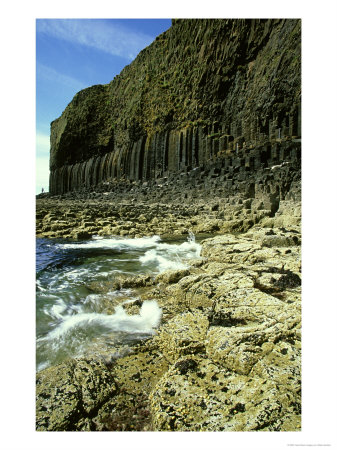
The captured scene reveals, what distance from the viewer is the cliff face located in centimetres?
1380

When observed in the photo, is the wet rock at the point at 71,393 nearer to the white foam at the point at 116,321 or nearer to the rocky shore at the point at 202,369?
the rocky shore at the point at 202,369

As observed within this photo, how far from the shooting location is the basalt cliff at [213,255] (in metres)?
1.47

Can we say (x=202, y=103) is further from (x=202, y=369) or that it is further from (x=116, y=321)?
(x=202, y=369)

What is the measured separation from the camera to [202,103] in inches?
787

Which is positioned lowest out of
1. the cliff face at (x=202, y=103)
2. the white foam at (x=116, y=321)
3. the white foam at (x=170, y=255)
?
the white foam at (x=116, y=321)

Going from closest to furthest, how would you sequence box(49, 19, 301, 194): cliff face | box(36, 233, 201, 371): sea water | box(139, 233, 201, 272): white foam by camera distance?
box(36, 233, 201, 371): sea water
box(139, 233, 201, 272): white foam
box(49, 19, 301, 194): cliff face

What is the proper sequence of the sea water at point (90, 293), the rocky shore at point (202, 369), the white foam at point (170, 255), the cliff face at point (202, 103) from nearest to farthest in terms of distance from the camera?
the rocky shore at point (202, 369)
the sea water at point (90, 293)
the white foam at point (170, 255)
the cliff face at point (202, 103)

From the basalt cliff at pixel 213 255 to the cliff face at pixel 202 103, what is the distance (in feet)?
0.36

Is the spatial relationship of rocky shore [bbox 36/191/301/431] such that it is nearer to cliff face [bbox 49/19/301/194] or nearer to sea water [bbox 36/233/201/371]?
sea water [bbox 36/233/201/371]

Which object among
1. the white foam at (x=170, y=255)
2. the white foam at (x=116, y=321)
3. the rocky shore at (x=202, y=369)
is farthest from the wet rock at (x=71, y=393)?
the white foam at (x=170, y=255)

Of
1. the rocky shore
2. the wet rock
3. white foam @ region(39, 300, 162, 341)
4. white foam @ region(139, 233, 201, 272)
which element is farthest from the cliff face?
the wet rock

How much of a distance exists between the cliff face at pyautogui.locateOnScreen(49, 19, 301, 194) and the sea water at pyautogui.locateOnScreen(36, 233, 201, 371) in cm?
916
